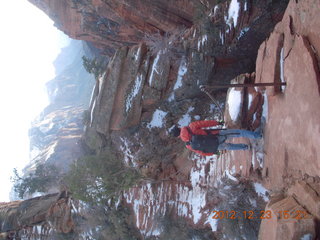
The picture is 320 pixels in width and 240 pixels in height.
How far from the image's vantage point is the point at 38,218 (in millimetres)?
13609

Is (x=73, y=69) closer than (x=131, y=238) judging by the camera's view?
No

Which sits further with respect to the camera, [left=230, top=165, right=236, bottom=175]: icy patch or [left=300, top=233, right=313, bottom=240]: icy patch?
[left=230, top=165, right=236, bottom=175]: icy patch

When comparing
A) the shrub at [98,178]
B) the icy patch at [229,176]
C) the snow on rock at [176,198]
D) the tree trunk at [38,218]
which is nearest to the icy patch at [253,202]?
the icy patch at [229,176]

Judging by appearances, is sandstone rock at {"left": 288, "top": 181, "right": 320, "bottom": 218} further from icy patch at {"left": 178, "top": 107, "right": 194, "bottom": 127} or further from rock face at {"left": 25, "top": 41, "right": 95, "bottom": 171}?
rock face at {"left": 25, "top": 41, "right": 95, "bottom": 171}

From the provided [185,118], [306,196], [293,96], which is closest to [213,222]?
[185,118]

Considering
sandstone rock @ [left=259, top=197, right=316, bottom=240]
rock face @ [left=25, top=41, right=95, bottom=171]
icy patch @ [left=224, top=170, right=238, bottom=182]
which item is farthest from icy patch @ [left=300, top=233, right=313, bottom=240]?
rock face @ [left=25, top=41, right=95, bottom=171]

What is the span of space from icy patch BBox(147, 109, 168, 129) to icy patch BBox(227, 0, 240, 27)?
165 inches

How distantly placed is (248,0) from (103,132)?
761 cm

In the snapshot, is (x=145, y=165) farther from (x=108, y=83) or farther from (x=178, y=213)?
(x=108, y=83)

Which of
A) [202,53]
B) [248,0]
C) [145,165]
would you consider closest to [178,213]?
[145,165]

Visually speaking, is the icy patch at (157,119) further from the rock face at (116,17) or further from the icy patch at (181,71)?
the rock face at (116,17)

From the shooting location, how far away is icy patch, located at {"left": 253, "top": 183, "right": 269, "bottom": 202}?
19.7 ft

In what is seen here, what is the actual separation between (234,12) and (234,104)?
4.21 metres

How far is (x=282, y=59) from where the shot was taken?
4.57m
